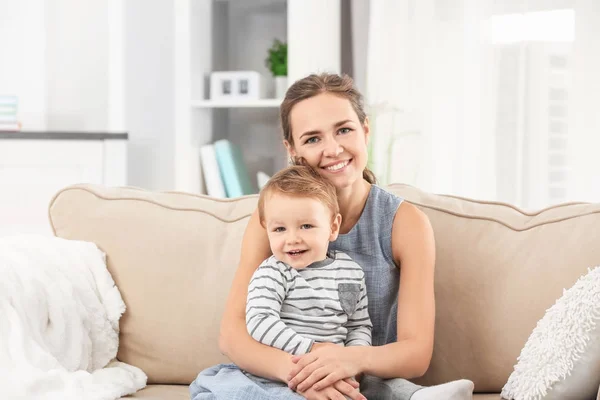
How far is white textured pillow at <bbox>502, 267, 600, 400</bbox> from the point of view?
1243 millimetres

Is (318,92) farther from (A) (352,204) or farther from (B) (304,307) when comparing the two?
(B) (304,307)

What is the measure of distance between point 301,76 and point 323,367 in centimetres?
195

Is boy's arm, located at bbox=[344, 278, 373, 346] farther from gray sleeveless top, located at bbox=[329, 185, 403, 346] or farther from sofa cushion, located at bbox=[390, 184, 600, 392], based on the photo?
sofa cushion, located at bbox=[390, 184, 600, 392]

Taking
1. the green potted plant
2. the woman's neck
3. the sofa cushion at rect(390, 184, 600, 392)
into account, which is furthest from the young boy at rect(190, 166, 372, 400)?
the green potted plant

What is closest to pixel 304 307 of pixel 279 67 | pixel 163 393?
pixel 163 393

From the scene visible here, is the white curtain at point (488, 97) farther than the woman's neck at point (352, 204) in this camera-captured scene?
Yes

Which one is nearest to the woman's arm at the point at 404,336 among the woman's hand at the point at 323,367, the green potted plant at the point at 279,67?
the woman's hand at the point at 323,367

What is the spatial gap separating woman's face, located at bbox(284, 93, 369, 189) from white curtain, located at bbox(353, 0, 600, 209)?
151 cm

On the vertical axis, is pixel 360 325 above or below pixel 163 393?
above

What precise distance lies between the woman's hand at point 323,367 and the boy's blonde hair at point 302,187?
28cm

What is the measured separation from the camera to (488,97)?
3.00 meters

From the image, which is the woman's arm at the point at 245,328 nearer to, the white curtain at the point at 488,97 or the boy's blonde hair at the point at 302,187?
the boy's blonde hair at the point at 302,187

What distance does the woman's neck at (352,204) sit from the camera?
1.61 meters

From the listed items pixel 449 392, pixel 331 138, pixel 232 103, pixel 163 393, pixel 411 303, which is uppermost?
pixel 232 103
